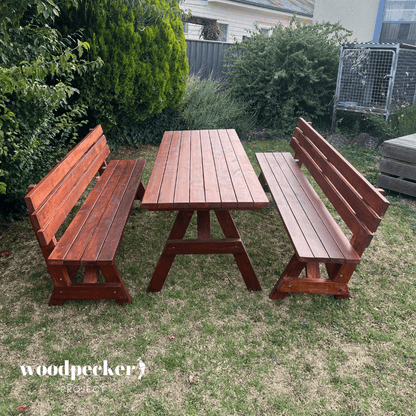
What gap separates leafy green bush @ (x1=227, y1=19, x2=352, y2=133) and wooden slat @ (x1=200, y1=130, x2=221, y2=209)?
4061 mm

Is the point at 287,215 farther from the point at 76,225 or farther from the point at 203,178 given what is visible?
the point at 76,225

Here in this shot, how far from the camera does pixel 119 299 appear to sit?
2688 millimetres

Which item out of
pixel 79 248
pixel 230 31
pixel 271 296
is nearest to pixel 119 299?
pixel 79 248

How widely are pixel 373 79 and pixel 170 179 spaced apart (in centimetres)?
622

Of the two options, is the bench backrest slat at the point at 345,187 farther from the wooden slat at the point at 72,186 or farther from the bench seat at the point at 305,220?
the wooden slat at the point at 72,186

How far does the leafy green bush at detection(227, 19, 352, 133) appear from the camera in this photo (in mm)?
7316

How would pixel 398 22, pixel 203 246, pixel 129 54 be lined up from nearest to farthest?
pixel 203 246
pixel 129 54
pixel 398 22

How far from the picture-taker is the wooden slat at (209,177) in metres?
2.50

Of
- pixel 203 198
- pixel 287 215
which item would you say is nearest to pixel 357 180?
pixel 287 215

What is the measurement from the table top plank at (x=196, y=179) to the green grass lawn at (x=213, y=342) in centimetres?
87

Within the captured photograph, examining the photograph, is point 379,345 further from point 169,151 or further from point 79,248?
A: point 169,151

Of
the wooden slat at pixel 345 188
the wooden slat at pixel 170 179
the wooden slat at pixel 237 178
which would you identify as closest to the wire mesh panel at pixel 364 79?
the wooden slat at pixel 345 188

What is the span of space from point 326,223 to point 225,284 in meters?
1.01

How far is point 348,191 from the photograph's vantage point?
2.67 meters
